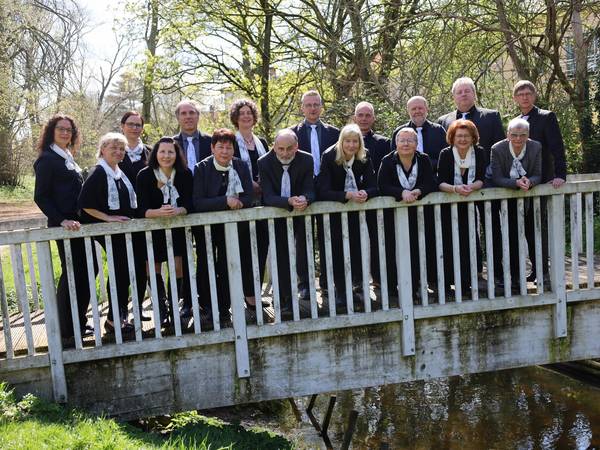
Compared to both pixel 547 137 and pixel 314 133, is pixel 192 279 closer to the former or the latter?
pixel 314 133

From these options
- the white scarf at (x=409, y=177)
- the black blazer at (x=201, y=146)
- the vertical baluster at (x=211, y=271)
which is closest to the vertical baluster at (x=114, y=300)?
the vertical baluster at (x=211, y=271)

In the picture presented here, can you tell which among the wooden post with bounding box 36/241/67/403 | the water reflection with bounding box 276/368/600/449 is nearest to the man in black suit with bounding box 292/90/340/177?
the wooden post with bounding box 36/241/67/403

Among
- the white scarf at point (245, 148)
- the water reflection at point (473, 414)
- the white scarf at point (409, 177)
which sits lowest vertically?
the water reflection at point (473, 414)

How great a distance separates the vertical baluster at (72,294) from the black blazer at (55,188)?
0.30 m

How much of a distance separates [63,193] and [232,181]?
4.51ft

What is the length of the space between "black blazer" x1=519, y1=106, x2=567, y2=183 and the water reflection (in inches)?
135

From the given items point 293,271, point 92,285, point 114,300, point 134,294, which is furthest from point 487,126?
point 92,285

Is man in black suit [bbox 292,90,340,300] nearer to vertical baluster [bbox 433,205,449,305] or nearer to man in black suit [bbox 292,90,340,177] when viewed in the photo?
man in black suit [bbox 292,90,340,177]

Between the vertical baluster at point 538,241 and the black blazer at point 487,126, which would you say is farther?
the black blazer at point 487,126

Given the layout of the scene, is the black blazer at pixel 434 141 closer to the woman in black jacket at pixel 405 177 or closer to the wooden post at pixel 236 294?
the woman in black jacket at pixel 405 177

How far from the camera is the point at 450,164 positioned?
18.9 feet

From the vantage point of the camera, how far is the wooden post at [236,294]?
5242 mm

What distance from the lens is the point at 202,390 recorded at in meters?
5.33

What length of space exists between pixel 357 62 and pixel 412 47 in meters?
1.11
